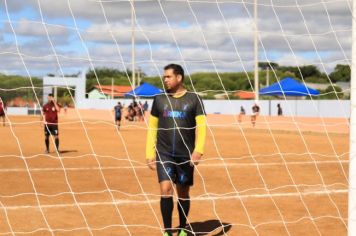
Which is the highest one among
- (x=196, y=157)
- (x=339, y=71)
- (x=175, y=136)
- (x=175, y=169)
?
(x=339, y=71)

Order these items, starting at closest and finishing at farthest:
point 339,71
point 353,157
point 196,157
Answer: point 353,157 → point 196,157 → point 339,71

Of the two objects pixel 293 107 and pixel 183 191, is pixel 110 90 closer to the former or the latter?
pixel 293 107

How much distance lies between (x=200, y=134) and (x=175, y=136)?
0.80 ft

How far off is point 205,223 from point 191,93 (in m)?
1.70

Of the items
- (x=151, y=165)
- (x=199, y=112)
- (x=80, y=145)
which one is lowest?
(x=80, y=145)

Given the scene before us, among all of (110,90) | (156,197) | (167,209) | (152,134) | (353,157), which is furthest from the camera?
(110,90)

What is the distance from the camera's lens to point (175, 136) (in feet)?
21.1

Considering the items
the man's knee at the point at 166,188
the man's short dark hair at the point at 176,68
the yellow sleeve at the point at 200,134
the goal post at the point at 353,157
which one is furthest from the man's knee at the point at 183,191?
the goal post at the point at 353,157

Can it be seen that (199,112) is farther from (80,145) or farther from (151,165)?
(80,145)

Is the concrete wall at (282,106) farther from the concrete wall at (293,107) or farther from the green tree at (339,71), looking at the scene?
the green tree at (339,71)

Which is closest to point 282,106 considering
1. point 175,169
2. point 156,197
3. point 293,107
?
point 293,107

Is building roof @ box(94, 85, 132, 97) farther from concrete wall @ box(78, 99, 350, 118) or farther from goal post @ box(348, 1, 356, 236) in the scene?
concrete wall @ box(78, 99, 350, 118)

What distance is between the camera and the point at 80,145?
67.5 ft

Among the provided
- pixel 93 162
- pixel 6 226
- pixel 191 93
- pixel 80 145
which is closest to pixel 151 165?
pixel 191 93
